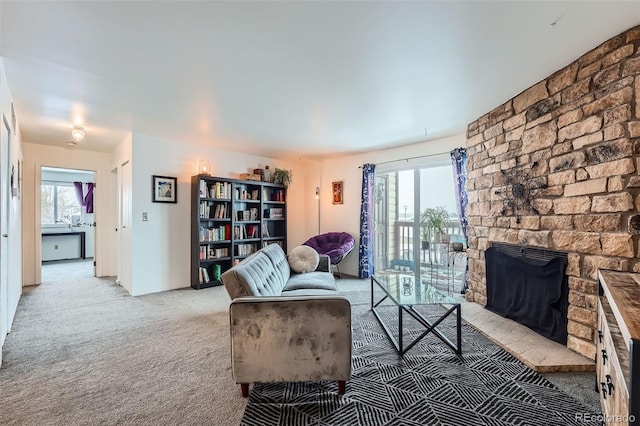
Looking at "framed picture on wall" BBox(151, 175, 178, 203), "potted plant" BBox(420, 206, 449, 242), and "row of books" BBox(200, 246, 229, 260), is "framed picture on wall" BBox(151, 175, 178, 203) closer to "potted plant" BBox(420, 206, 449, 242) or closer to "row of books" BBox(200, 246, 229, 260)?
"row of books" BBox(200, 246, 229, 260)

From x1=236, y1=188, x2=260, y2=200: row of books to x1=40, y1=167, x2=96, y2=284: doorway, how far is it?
13.9 feet

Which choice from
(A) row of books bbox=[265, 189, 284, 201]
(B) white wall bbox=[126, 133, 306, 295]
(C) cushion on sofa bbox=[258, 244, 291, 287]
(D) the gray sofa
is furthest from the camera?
(A) row of books bbox=[265, 189, 284, 201]

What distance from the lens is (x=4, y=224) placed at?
8.21 feet

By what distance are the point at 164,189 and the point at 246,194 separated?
1384 mm

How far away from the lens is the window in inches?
296

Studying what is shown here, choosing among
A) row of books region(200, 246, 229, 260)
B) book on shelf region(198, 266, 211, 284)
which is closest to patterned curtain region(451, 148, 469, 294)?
row of books region(200, 246, 229, 260)

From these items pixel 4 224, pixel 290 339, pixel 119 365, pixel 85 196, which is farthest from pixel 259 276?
pixel 85 196

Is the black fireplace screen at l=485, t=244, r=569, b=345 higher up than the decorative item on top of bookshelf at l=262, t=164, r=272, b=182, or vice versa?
the decorative item on top of bookshelf at l=262, t=164, r=272, b=182

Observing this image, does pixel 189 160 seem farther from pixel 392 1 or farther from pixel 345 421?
pixel 345 421

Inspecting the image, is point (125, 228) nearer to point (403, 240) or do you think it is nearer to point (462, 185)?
point (403, 240)

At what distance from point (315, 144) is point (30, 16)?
349 centimetres

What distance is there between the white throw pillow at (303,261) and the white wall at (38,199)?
3758 millimetres

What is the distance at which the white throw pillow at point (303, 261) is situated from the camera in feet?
11.9

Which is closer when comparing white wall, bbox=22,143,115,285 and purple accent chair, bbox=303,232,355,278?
white wall, bbox=22,143,115,285
